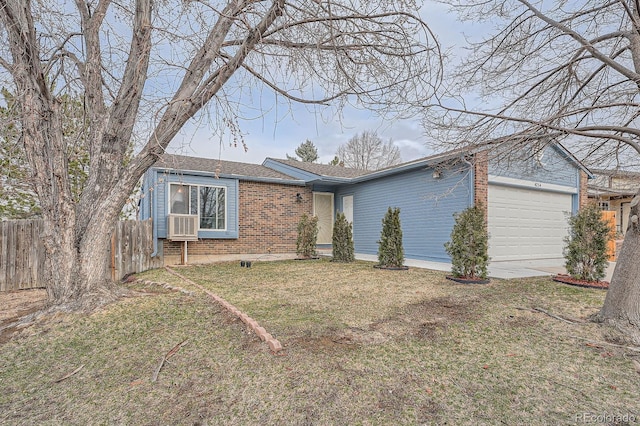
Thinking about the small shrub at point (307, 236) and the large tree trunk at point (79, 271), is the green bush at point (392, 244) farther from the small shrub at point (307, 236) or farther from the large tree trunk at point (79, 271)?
the large tree trunk at point (79, 271)

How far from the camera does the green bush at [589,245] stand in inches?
241

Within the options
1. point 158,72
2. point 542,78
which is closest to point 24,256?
point 158,72

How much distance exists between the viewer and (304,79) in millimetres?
4453

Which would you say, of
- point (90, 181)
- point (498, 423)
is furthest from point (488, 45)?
point (90, 181)

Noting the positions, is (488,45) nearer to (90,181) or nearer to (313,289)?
(313,289)

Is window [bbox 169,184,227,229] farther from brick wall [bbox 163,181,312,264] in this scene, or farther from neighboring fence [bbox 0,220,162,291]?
neighboring fence [bbox 0,220,162,291]

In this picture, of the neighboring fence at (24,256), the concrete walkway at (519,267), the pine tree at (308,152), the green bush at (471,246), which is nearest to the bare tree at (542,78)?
the green bush at (471,246)

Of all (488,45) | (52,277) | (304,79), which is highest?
(488,45)

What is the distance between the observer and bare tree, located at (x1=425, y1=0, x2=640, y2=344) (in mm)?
4609

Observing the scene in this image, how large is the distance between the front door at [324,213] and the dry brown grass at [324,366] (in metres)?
8.59

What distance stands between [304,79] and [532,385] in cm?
420

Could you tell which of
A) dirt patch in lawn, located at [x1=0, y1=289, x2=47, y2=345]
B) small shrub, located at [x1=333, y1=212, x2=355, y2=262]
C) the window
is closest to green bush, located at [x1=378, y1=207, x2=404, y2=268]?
small shrub, located at [x1=333, y1=212, x2=355, y2=262]

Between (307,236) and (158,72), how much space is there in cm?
748

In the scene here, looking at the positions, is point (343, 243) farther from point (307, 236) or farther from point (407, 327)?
point (407, 327)
